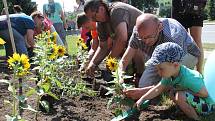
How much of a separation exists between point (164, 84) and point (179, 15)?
2.19m

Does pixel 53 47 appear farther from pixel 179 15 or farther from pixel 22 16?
pixel 22 16

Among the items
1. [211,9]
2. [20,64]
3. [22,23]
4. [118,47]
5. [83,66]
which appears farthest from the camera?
[211,9]

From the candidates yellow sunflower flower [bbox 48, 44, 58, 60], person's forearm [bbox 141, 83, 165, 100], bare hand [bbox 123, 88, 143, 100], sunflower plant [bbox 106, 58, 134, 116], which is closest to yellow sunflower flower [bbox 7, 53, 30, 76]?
sunflower plant [bbox 106, 58, 134, 116]

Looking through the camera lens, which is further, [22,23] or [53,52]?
[22,23]

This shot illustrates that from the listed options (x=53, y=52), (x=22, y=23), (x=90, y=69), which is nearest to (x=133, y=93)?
(x=53, y=52)

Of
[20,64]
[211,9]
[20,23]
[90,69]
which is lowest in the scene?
[211,9]

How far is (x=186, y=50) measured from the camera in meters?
3.74

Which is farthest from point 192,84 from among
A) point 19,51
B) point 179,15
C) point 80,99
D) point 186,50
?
point 19,51

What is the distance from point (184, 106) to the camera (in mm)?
3213

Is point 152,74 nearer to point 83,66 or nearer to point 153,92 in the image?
point 153,92

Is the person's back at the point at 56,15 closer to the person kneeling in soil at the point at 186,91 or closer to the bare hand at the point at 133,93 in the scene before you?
the bare hand at the point at 133,93

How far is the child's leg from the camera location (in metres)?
3.18

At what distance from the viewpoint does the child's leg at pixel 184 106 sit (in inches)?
125

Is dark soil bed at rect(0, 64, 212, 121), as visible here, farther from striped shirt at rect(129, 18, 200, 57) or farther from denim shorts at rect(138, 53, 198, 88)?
striped shirt at rect(129, 18, 200, 57)
